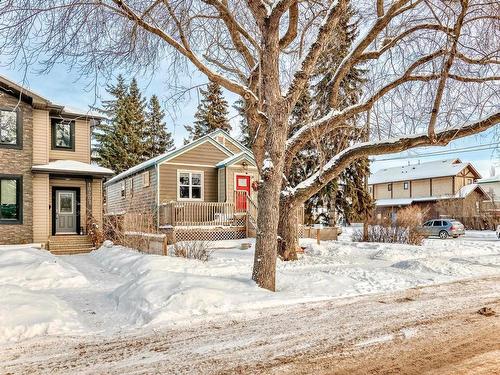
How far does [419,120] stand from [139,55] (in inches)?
278

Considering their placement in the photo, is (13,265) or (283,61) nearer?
(13,265)

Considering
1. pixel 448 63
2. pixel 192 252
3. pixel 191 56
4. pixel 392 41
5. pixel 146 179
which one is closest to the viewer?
pixel 448 63

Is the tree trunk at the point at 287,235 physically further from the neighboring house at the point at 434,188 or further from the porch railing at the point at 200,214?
the neighboring house at the point at 434,188

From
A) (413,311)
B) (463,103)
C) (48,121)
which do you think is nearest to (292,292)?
(413,311)

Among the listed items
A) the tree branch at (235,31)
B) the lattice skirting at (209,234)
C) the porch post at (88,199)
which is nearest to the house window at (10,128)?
the porch post at (88,199)

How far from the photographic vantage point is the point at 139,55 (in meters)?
8.44

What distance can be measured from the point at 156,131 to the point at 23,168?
24.1m

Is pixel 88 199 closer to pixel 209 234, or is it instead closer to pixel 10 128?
pixel 10 128

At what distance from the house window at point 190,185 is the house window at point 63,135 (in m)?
5.38

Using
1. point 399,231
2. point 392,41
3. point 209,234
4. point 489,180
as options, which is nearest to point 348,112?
point 392,41

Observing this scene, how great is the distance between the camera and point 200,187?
795 inches

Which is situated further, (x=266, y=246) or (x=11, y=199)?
(x=11, y=199)

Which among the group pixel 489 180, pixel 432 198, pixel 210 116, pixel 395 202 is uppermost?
pixel 210 116

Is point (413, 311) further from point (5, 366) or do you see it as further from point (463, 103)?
point (463, 103)
